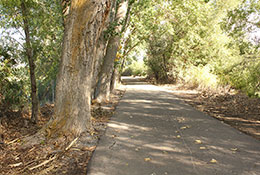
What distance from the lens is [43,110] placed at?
9031mm

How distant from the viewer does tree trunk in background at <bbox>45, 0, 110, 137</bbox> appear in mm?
4633

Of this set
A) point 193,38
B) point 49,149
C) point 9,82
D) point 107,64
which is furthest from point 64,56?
point 193,38

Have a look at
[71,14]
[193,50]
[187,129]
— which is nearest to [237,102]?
[187,129]

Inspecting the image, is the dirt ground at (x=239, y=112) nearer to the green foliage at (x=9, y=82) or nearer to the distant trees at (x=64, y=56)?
the distant trees at (x=64, y=56)

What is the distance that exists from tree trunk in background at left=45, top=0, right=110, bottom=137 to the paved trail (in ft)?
3.15

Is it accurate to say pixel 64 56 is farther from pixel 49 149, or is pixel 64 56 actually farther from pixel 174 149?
pixel 174 149

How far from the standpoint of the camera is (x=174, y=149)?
442 cm

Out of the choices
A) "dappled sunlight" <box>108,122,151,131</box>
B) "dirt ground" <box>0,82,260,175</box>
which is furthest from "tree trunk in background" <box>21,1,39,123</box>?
"dappled sunlight" <box>108,122,151,131</box>

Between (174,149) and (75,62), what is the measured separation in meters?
2.78

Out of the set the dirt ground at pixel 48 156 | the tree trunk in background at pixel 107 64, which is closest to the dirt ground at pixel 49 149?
the dirt ground at pixel 48 156

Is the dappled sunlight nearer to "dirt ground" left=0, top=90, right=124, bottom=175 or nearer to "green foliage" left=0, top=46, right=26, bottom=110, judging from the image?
"dirt ground" left=0, top=90, right=124, bottom=175

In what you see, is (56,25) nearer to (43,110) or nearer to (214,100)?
(43,110)

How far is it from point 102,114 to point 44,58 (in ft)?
9.32

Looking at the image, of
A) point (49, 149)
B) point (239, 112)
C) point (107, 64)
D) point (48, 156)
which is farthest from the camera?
point (107, 64)
